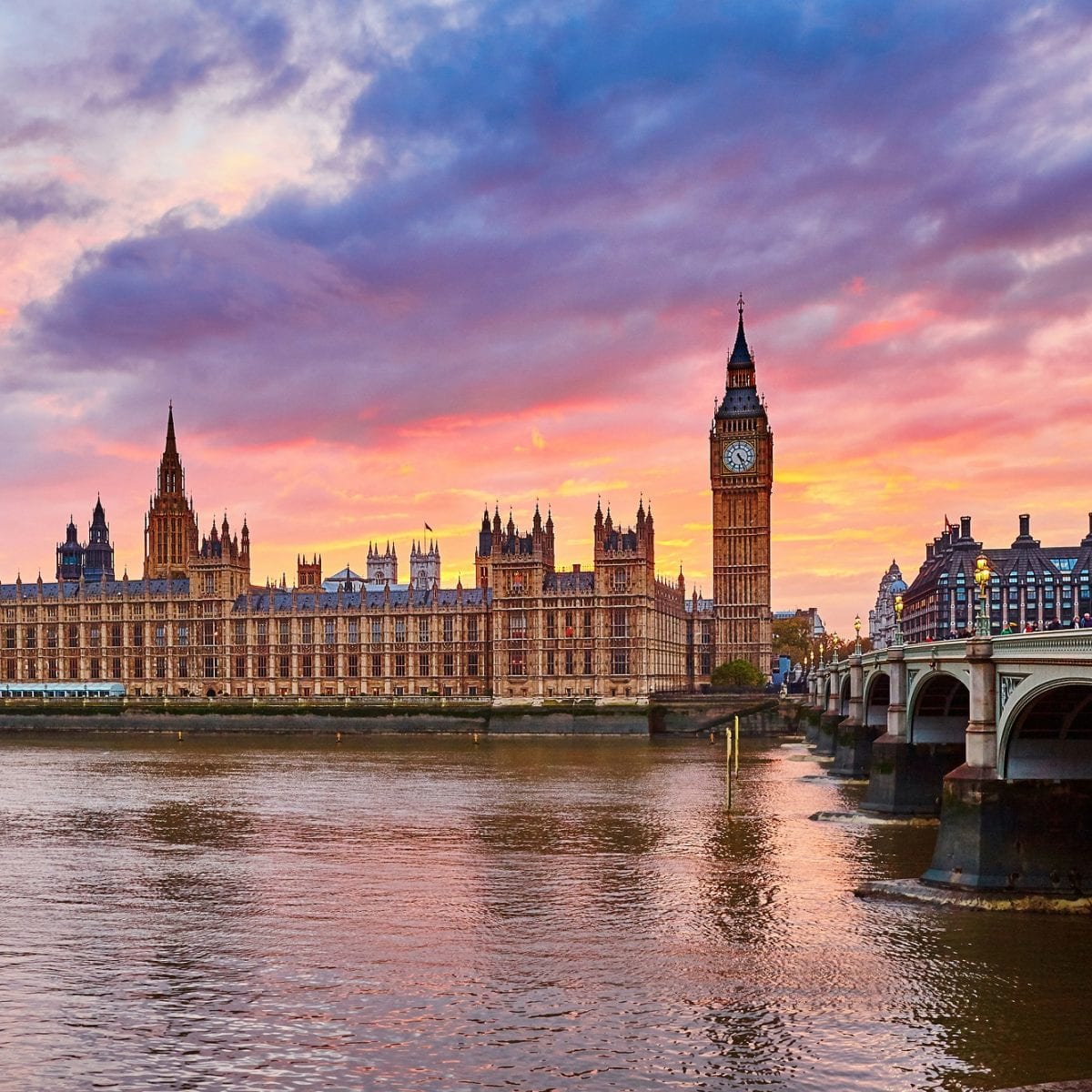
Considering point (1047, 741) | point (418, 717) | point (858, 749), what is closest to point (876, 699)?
point (858, 749)

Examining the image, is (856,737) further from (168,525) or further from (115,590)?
(168,525)

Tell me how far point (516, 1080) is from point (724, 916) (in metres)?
14.4

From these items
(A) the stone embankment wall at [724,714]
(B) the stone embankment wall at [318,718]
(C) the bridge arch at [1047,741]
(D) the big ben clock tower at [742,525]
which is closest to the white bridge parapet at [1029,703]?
(C) the bridge arch at [1047,741]

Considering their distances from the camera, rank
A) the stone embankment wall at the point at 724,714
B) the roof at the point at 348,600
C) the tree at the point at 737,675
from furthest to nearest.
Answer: the roof at the point at 348,600, the tree at the point at 737,675, the stone embankment wall at the point at 724,714

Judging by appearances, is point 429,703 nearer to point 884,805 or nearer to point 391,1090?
point 884,805

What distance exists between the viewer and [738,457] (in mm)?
170250

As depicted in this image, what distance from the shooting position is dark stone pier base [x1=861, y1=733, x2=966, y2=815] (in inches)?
2208

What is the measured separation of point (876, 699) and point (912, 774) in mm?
21206

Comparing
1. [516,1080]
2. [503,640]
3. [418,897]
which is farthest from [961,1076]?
[503,640]

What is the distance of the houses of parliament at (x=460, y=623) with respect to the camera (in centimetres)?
14700

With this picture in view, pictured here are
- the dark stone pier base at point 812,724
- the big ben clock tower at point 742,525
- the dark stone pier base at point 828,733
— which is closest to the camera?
the dark stone pier base at point 828,733

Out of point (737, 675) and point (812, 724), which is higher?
point (737, 675)

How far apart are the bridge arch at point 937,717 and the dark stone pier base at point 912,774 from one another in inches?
19.3

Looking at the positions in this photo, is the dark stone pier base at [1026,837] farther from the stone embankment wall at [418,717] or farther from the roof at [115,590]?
the roof at [115,590]
